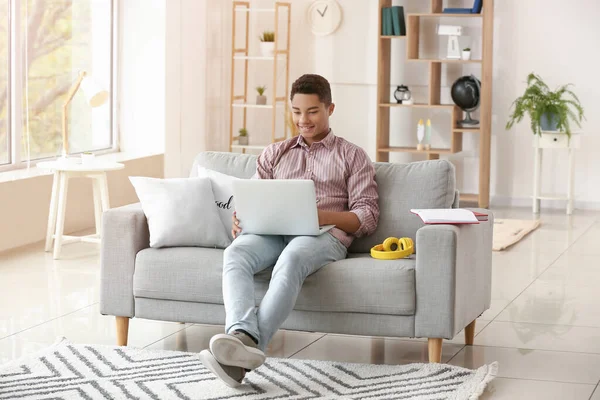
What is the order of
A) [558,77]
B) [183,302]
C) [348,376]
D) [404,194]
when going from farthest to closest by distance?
1. [558,77]
2. [404,194]
3. [183,302]
4. [348,376]

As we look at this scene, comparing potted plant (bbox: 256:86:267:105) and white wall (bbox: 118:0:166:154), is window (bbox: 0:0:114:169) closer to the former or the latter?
white wall (bbox: 118:0:166:154)

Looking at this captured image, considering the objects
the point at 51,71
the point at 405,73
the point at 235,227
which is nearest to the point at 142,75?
the point at 51,71

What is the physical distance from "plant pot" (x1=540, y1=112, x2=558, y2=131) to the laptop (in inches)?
178

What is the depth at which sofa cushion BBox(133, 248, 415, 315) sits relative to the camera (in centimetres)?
337

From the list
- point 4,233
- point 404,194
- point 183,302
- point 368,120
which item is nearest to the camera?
point 183,302

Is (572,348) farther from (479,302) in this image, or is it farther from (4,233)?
(4,233)

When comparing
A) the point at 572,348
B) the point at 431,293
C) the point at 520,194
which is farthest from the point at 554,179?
the point at 431,293

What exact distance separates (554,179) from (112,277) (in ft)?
17.7

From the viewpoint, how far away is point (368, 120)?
8750 millimetres

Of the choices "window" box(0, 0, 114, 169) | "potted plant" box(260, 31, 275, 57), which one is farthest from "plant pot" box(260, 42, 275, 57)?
"window" box(0, 0, 114, 169)

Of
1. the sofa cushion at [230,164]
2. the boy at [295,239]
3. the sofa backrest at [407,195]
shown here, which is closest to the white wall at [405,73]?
the sofa cushion at [230,164]

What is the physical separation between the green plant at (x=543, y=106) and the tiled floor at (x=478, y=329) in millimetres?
2197

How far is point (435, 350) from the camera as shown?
11.3ft

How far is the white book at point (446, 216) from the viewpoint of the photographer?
11.3ft
